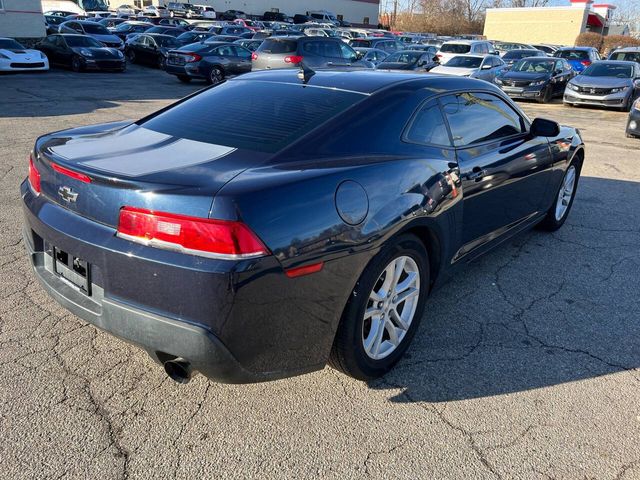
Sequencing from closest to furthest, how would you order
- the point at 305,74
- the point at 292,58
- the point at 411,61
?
1. the point at 305,74
2. the point at 292,58
3. the point at 411,61

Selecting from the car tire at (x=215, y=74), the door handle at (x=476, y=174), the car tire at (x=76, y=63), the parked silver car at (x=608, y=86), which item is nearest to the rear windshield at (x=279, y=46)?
the car tire at (x=215, y=74)

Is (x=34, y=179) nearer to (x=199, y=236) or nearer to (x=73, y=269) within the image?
(x=73, y=269)

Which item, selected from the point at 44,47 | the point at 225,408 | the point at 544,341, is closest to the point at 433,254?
the point at 544,341

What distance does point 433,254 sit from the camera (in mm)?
3262

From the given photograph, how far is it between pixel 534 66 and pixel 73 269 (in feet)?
60.6

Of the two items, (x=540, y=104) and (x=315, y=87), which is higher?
(x=315, y=87)

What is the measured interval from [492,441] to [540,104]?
663 inches

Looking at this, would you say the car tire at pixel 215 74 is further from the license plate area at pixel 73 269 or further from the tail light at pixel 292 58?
the license plate area at pixel 73 269

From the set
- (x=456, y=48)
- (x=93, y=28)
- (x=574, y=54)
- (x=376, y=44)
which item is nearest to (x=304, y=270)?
(x=456, y=48)

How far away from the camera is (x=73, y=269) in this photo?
2.52 meters

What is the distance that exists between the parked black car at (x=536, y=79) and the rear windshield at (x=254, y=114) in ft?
49.7

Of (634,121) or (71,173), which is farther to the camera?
(634,121)

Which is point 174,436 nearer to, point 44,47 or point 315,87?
point 315,87

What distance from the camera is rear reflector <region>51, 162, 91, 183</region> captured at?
7.86 feet
